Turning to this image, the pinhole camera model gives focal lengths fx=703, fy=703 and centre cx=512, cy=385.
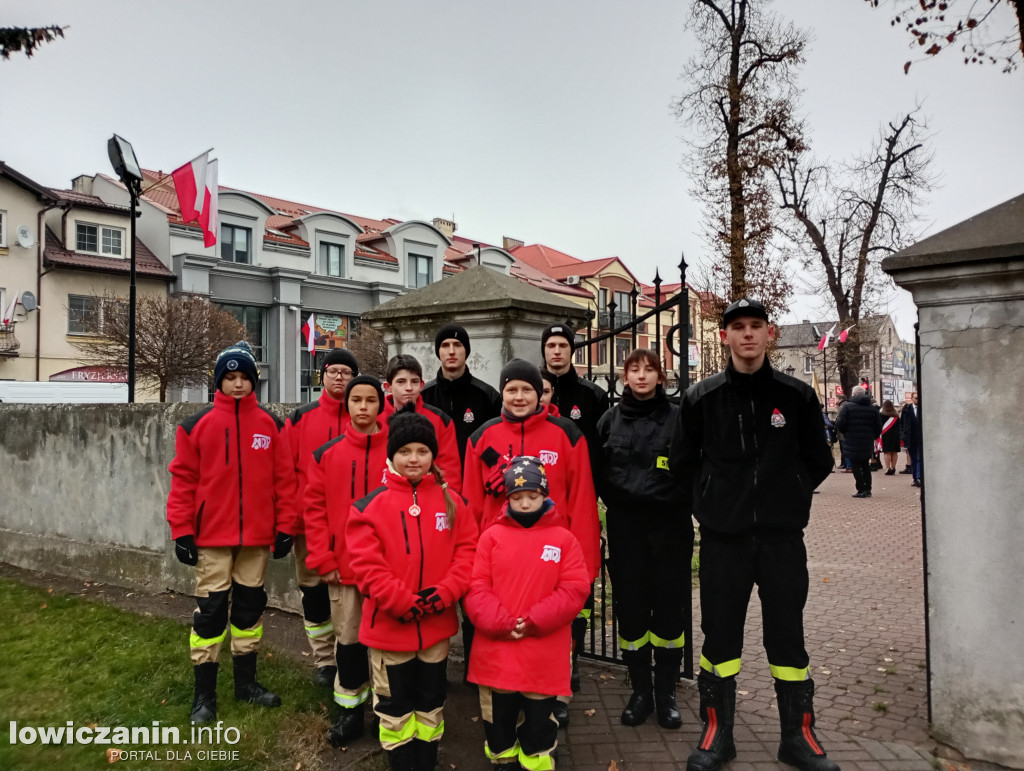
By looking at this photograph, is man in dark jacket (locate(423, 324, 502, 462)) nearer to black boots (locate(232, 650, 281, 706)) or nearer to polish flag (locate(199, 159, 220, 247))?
black boots (locate(232, 650, 281, 706))

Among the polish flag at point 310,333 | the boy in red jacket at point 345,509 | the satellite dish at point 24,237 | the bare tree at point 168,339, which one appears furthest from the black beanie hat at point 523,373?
the satellite dish at point 24,237

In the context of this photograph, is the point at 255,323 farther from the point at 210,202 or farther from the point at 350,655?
the point at 350,655

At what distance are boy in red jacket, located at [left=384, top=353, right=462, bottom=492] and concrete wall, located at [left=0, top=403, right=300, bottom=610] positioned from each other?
2149mm

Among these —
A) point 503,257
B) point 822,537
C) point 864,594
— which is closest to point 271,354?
point 503,257

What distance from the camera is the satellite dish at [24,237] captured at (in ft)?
89.0

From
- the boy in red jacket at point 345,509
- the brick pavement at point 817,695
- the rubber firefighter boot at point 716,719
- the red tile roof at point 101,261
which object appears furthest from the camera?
the red tile roof at point 101,261

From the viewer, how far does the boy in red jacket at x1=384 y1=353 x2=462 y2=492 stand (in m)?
4.19

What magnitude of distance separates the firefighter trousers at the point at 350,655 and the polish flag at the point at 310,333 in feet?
89.7

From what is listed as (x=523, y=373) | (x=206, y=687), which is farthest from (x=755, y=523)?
(x=206, y=687)

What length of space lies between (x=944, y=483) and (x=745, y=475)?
40.2 inches

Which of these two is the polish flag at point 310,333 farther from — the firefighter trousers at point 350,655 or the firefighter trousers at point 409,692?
the firefighter trousers at point 409,692

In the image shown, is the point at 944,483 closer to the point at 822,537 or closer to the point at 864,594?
the point at 864,594

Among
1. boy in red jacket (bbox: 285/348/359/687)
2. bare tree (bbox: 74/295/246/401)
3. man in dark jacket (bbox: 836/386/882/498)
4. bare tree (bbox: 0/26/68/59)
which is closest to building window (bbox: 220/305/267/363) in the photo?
bare tree (bbox: 74/295/246/401)

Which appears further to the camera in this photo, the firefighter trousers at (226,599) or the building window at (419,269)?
the building window at (419,269)
